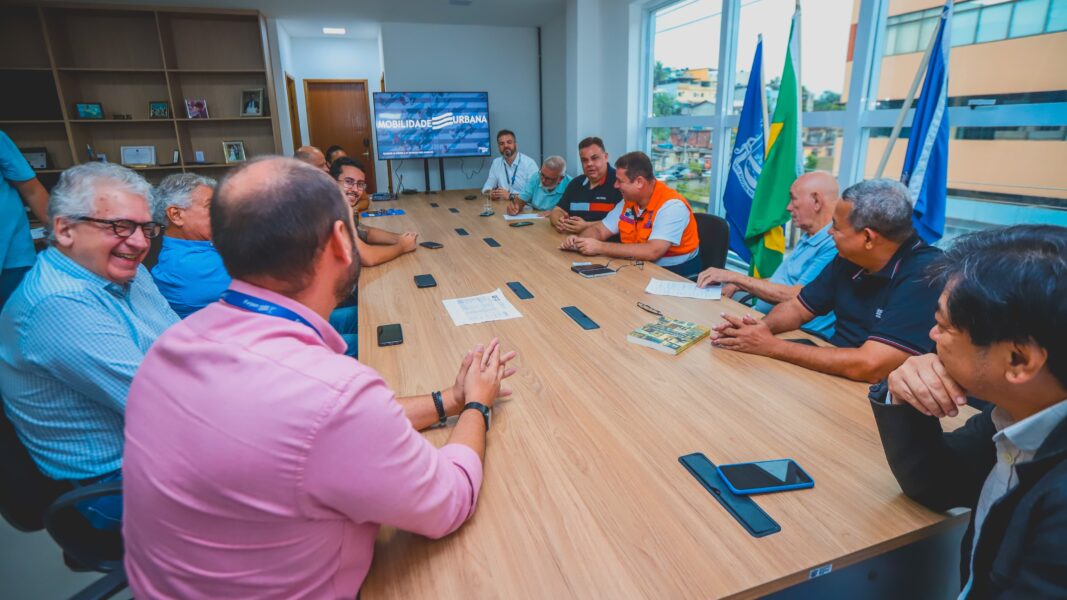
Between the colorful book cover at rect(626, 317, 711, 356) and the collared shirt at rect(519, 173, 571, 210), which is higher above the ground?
the collared shirt at rect(519, 173, 571, 210)

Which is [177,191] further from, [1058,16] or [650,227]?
[1058,16]

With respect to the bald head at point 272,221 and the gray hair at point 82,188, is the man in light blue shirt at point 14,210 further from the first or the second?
the bald head at point 272,221

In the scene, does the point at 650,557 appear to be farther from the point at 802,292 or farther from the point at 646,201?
the point at 646,201

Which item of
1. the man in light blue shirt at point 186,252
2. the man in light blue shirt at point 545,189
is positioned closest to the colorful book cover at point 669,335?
the man in light blue shirt at point 186,252

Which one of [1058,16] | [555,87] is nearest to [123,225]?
[1058,16]

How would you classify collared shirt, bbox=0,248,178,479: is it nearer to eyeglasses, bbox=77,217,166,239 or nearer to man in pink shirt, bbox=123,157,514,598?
eyeglasses, bbox=77,217,166,239

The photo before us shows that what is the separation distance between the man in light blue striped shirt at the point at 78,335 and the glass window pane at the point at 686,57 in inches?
167

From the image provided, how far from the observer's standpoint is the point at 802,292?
1964mm

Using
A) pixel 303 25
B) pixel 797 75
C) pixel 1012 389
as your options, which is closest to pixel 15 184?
pixel 1012 389

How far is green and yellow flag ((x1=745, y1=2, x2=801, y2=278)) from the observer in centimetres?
328

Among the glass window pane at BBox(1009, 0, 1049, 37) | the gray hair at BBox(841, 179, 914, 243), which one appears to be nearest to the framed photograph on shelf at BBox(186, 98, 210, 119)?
the gray hair at BBox(841, 179, 914, 243)

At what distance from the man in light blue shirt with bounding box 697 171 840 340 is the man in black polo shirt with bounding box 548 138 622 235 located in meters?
1.53

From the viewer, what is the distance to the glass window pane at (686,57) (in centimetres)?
441

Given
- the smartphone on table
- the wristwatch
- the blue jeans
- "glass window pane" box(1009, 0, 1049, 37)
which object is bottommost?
the blue jeans
